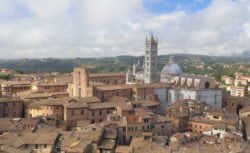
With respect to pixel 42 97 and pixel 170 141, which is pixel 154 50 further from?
pixel 170 141

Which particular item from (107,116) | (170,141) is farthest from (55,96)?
(170,141)

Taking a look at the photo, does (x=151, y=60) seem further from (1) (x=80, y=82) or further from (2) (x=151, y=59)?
(1) (x=80, y=82)

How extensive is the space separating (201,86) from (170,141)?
26.1 meters

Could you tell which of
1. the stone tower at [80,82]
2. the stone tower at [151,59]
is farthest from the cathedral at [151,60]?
the stone tower at [80,82]

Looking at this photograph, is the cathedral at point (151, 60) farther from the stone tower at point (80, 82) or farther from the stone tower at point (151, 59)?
the stone tower at point (80, 82)

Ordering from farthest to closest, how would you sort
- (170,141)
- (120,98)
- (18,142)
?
(120,98) → (170,141) → (18,142)

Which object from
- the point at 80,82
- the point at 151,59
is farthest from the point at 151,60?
the point at 80,82

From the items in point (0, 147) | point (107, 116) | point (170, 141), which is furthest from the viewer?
point (107, 116)

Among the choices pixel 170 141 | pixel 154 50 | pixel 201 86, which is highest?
pixel 154 50

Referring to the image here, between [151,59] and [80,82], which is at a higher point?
[151,59]

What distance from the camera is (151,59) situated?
88.0m

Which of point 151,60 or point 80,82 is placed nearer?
point 80,82

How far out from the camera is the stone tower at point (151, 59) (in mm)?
87912

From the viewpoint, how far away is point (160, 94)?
243 ft
